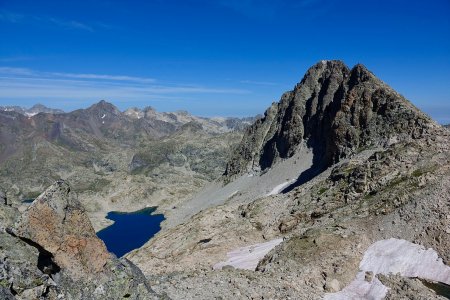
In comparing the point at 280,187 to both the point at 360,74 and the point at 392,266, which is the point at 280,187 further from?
the point at 392,266

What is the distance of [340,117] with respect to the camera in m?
129

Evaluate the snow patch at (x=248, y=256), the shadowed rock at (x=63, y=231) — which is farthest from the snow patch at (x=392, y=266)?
the shadowed rock at (x=63, y=231)

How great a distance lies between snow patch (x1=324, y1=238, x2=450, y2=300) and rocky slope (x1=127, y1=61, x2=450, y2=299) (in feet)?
0.64

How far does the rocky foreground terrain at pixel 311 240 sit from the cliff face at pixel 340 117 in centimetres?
53

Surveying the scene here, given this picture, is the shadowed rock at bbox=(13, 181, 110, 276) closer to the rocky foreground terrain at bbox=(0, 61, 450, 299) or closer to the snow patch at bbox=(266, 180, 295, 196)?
the rocky foreground terrain at bbox=(0, 61, 450, 299)

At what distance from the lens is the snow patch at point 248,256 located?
59537mm

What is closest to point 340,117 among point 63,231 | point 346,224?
point 346,224

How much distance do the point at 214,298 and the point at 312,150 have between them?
130 metres

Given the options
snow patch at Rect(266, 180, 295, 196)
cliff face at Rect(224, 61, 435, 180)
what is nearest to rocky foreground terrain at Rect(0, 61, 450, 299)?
cliff face at Rect(224, 61, 435, 180)

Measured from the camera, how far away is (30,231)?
2153cm

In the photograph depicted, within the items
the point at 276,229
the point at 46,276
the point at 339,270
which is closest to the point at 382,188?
the point at 276,229

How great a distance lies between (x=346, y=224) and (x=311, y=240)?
6672mm

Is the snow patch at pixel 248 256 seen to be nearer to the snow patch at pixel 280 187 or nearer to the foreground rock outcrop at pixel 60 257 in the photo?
the foreground rock outcrop at pixel 60 257

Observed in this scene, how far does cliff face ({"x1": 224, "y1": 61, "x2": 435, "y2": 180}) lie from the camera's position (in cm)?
10556
